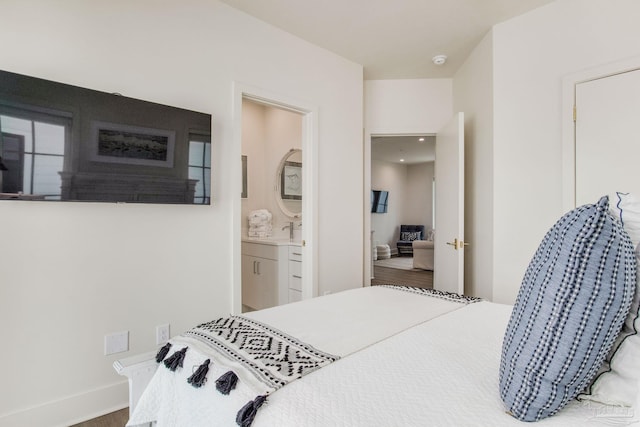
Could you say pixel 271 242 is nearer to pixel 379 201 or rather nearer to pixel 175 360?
pixel 175 360

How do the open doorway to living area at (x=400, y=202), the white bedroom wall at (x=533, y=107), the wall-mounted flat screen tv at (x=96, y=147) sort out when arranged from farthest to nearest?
the open doorway to living area at (x=400, y=202) < the white bedroom wall at (x=533, y=107) < the wall-mounted flat screen tv at (x=96, y=147)

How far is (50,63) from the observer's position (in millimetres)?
1781

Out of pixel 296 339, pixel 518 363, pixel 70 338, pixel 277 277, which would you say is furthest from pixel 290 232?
pixel 518 363

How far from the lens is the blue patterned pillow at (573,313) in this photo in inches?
27.2

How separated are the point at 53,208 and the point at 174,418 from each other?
4.53ft

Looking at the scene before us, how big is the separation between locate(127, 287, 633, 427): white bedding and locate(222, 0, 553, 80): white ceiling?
215 cm

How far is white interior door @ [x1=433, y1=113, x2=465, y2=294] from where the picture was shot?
2.89 m

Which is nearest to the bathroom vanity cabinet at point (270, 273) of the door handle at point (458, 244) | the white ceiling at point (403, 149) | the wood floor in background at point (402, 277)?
the door handle at point (458, 244)

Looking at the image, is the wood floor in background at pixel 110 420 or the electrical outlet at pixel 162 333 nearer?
the wood floor in background at pixel 110 420

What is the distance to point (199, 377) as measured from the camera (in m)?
0.96

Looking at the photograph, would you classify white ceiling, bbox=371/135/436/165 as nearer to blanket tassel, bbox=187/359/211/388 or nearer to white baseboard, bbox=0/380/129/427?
white baseboard, bbox=0/380/129/427

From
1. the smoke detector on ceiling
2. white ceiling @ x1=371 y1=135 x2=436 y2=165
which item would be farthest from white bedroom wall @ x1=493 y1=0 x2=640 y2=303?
white ceiling @ x1=371 y1=135 x2=436 y2=165

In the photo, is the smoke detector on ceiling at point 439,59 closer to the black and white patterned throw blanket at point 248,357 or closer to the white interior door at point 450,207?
the white interior door at point 450,207

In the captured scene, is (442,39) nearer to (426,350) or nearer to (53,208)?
(426,350)
